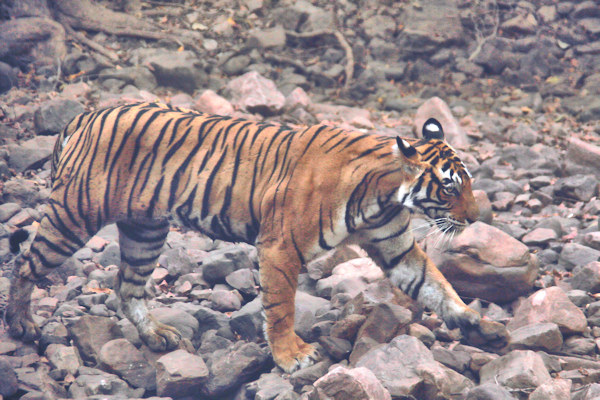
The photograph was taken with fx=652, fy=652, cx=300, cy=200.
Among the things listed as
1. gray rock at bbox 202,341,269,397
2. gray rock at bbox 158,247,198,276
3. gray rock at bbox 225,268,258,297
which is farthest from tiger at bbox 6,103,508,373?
gray rock at bbox 158,247,198,276

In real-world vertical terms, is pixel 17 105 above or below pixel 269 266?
below

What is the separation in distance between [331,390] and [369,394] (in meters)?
0.16

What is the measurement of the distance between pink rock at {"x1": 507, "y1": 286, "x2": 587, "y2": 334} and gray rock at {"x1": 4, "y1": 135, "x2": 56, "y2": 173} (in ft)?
16.2

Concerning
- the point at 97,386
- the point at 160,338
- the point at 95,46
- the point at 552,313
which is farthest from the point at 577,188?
the point at 95,46

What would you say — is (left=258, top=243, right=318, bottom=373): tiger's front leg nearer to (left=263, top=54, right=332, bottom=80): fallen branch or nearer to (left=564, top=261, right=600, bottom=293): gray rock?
(left=564, top=261, right=600, bottom=293): gray rock

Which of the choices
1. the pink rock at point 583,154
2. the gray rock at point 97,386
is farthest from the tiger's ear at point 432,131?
the pink rock at point 583,154

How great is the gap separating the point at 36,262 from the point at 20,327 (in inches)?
15.4

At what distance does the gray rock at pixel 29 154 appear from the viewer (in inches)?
261

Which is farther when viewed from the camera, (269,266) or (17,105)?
(17,105)

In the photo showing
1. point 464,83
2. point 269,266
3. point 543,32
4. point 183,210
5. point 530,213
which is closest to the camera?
point 269,266

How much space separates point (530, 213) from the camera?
20.3 feet

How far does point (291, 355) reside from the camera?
3.53 m

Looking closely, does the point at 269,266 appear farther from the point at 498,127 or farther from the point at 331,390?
the point at 498,127

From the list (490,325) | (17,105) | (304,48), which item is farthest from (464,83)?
(490,325)
